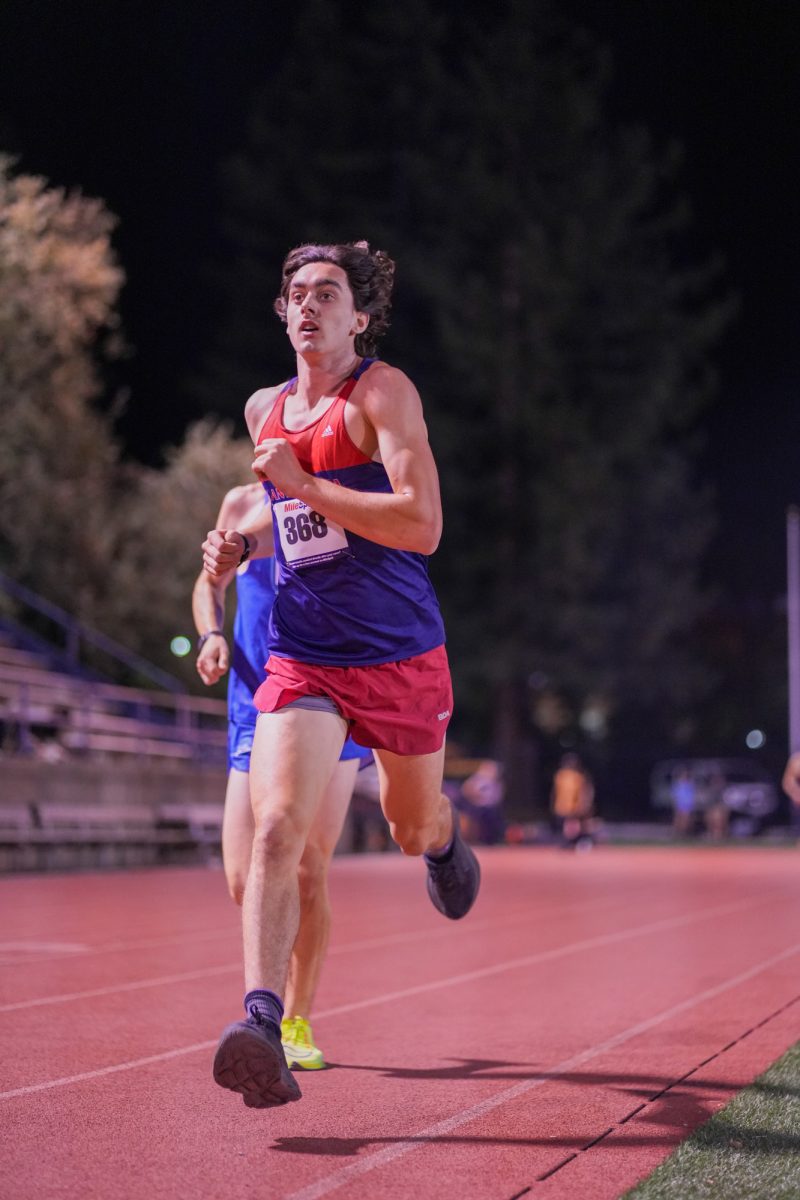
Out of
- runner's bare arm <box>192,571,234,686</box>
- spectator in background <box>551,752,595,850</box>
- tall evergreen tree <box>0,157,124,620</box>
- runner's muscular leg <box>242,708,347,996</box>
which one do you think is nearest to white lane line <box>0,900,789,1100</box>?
runner's muscular leg <box>242,708,347,996</box>

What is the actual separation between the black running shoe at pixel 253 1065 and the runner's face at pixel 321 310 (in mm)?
2267

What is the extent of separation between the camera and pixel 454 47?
51906 millimetres

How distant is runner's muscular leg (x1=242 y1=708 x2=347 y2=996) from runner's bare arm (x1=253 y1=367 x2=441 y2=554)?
66 cm

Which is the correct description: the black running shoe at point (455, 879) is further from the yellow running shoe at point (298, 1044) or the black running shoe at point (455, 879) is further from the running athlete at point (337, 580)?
the running athlete at point (337, 580)

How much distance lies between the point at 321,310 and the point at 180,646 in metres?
28.7

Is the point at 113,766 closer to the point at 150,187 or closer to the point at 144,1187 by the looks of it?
the point at 144,1187

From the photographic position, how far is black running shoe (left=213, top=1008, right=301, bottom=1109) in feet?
15.5

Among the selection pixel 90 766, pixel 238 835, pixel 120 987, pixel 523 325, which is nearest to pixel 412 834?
pixel 238 835

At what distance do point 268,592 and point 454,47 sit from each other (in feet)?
157

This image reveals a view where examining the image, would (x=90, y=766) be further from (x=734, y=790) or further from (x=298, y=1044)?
(x=734, y=790)

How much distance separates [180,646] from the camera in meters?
34.1

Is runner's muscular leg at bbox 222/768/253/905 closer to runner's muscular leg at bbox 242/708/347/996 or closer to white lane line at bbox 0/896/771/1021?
runner's muscular leg at bbox 242/708/347/996

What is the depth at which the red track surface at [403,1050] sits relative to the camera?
476cm

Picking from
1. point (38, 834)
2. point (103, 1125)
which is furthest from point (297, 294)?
point (38, 834)
